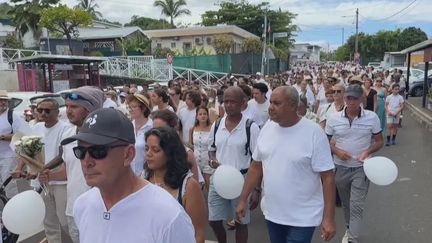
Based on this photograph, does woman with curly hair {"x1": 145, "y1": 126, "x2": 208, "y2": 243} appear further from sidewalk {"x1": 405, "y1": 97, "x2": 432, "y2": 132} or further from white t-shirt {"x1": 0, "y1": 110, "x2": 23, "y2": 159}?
sidewalk {"x1": 405, "y1": 97, "x2": 432, "y2": 132}

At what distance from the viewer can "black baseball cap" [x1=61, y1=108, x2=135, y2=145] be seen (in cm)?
168

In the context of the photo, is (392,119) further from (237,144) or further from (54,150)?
(54,150)

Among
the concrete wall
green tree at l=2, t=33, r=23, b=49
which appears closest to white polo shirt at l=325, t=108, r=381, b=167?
the concrete wall

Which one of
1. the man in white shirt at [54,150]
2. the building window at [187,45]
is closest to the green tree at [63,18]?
the building window at [187,45]

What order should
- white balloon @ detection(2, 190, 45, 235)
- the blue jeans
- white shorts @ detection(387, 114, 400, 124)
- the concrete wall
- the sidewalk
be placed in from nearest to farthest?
white balloon @ detection(2, 190, 45, 235)
the blue jeans
white shorts @ detection(387, 114, 400, 124)
the sidewalk
the concrete wall

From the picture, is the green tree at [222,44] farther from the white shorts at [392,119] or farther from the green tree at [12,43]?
the white shorts at [392,119]

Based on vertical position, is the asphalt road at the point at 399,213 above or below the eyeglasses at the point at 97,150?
below

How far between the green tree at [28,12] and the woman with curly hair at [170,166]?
3974 centimetres

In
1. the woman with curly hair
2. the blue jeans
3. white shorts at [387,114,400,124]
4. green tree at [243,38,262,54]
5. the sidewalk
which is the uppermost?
green tree at [243,38,262,54]

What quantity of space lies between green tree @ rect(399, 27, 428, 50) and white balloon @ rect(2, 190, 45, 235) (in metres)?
69.5

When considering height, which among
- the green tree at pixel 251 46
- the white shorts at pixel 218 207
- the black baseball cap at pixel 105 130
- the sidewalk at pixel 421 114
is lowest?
the sidewalk at pixel 421 114

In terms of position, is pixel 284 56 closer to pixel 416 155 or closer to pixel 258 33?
pixel 258 33

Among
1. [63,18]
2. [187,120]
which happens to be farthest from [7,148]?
[63,18]

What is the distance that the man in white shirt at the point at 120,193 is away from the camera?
1.70 meters
